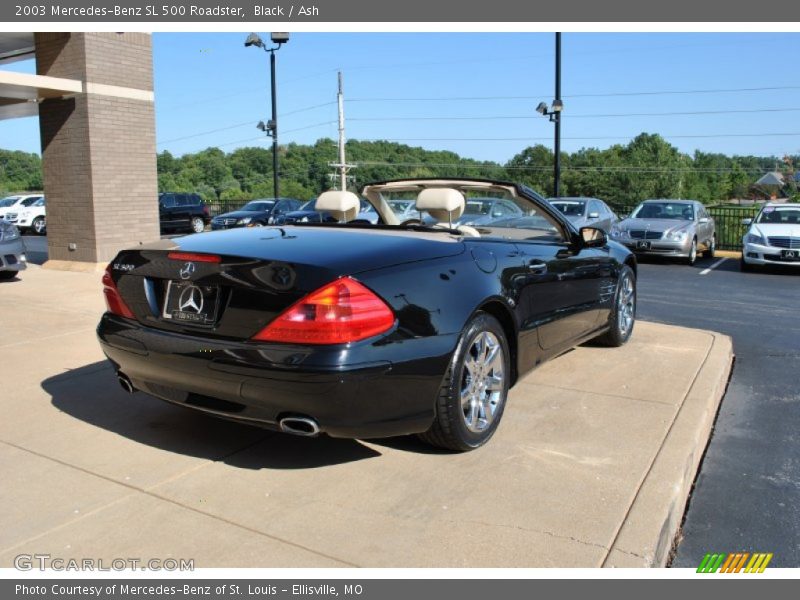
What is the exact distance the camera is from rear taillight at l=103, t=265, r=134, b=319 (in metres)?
3.89

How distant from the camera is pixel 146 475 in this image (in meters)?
3.55

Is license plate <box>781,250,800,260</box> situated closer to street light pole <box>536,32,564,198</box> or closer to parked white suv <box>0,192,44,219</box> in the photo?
street light pole <box>536,32,564,198</box>

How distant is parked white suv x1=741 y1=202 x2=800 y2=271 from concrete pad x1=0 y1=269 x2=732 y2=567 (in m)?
9.98

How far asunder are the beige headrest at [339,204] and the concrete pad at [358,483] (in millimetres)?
1671

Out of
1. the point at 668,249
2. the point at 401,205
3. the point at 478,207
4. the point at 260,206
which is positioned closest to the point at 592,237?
the point at 478,207

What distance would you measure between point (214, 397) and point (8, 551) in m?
1.04

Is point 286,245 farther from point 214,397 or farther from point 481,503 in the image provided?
point 481,503

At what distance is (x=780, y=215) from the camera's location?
50.2 ft

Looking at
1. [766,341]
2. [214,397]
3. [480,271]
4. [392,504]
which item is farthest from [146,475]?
[766,341]

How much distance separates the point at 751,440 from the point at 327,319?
305 centimetres

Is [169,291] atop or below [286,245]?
below

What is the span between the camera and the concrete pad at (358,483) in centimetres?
290

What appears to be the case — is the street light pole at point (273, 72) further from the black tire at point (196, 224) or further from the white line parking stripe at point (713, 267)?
the white line parking stripe at point (713, 267)

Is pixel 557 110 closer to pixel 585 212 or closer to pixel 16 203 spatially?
pixel 585 212
